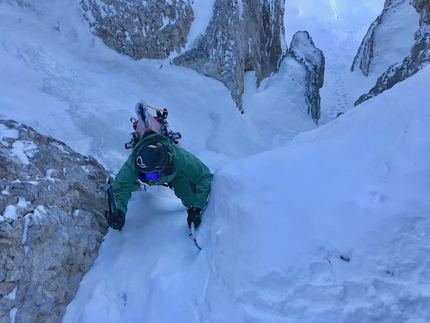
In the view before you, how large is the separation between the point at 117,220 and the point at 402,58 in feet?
49.5

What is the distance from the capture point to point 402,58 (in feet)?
49.3

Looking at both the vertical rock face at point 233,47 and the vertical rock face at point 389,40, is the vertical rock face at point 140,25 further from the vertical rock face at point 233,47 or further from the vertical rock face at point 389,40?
the vertical rock face at point 389,40

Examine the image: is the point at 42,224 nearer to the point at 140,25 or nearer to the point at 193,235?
the point at 193,235

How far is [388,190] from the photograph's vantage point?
2803 millimetres

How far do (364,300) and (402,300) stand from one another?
0.24 metres

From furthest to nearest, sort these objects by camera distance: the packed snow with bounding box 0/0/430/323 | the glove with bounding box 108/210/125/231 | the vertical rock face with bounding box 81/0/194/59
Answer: the vertical rock face with bounding box 81/0/194/59 < the glove with bounding box 108/210/125/231 < the packed snow with bounding box 0/0/430/323

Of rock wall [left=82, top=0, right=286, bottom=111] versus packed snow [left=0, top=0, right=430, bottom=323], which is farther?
rock wall [left=82, top=0, right=286, bottom=111]

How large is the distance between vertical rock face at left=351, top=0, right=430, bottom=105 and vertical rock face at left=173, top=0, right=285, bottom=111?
147 inches

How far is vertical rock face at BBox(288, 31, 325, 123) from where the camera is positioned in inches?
462

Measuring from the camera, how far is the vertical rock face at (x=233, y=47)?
27.2ft

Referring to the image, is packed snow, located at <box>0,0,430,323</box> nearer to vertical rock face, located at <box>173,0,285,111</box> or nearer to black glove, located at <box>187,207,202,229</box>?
black glove, located at <box>187,207,202,229</box>

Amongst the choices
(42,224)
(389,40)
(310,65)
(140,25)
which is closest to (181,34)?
(140,25)

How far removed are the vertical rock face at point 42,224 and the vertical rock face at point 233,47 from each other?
4605mm

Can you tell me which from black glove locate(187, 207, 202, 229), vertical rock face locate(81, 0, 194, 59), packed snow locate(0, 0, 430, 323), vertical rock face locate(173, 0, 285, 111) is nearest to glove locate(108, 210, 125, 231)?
packed snow locate(0, 0, 430, 323)
